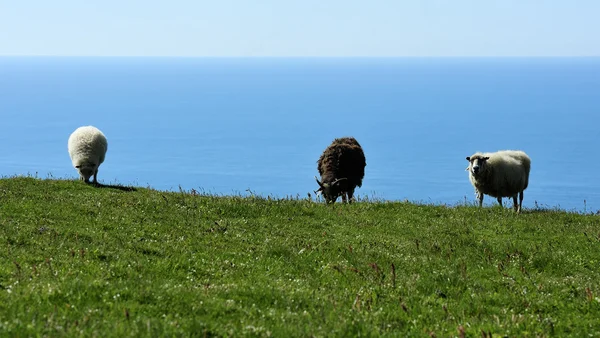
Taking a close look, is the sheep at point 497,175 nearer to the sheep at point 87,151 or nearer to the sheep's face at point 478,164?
the sheep's face at point 478,164

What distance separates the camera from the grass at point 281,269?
8.45 meters

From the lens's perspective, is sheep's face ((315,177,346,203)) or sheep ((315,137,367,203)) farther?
sheep ((315,137,367,203))

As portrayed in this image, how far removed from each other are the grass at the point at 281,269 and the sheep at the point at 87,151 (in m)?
8.59

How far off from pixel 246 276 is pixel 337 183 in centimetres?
1687

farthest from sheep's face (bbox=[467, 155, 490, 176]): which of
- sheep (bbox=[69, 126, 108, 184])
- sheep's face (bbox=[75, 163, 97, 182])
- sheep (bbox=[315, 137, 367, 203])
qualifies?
sheep's face (bbox=[75, 163, 97, 182])

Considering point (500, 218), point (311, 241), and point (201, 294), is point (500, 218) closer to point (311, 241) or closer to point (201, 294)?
point (311, 241)

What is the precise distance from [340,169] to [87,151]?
1130cm

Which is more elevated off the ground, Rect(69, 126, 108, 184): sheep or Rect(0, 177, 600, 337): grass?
Rect(69, 126, 108, 184): sheep

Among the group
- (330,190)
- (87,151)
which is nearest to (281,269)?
(330,190)

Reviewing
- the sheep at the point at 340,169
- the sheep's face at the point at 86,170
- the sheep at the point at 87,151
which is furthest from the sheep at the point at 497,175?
the sheep's face at the point at 86,170

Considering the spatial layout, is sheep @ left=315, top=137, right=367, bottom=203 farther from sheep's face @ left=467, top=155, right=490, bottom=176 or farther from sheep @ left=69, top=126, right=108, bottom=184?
sheep @ left=69, top=126, right=108, bottom=184

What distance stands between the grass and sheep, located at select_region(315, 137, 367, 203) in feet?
23.5

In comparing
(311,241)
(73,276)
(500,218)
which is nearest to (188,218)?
(311,241)

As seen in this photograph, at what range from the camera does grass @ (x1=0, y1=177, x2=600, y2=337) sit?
332 inches
